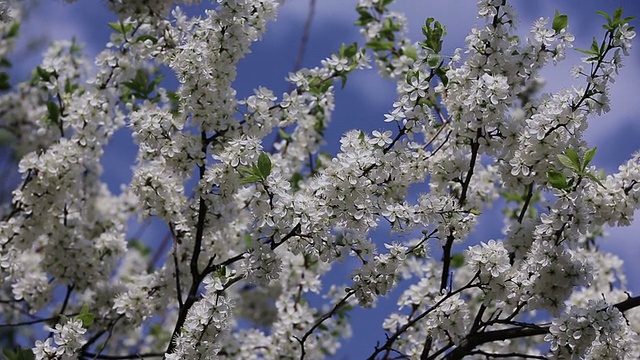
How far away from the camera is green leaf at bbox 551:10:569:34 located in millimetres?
3746

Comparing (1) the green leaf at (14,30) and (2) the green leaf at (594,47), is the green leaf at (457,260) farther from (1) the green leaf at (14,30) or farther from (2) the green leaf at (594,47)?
(1) the green leaf at (14,30)

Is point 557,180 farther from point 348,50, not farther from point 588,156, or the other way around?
point 348,50

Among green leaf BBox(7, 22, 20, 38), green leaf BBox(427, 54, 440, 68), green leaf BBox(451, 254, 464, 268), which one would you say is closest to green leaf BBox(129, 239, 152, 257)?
green leaf BBox(7, 22, 20, 38)

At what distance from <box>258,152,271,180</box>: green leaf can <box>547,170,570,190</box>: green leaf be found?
1.24 metres

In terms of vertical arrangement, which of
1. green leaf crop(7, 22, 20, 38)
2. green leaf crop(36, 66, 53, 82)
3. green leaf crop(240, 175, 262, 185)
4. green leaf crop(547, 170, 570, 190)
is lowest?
green leaf crop(547, 170, 570, 190)

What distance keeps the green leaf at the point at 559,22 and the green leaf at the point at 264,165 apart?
1579 millimetres

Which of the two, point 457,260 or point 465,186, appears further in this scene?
point 457,260

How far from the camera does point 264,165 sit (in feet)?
11.3

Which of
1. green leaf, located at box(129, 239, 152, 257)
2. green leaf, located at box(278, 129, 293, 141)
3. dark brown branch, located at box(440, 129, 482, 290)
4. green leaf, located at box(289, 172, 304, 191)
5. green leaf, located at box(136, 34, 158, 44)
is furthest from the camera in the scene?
green leaf, located at box(129, 239, 152, 257)

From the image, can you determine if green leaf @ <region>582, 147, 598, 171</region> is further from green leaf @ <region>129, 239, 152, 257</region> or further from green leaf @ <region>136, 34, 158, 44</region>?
green leaf @ <region>129, 239, 152, 257</region>

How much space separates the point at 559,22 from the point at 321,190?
1.47 m

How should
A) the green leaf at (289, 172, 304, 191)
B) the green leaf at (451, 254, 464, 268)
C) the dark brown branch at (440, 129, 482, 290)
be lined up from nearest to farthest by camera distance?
the dark brown branch at (440, 129, 482, 290), the green leaf at (289, 172, 304, 191), the green leaf at (451, 254, 464, 268)

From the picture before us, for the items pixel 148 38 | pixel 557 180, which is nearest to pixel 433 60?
pixel 557 180

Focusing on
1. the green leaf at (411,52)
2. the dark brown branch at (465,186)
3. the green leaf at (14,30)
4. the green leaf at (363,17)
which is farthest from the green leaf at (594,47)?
the green leaf at (14,30)
